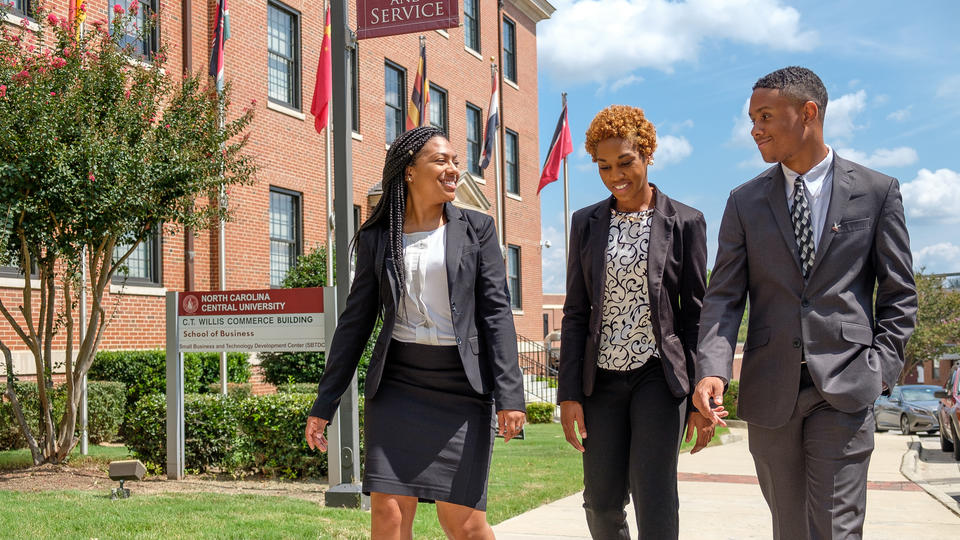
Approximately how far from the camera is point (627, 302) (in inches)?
158

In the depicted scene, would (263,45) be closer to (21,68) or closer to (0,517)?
(21,68)

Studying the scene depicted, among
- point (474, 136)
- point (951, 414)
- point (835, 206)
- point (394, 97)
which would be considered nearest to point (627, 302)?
point (835, 206)

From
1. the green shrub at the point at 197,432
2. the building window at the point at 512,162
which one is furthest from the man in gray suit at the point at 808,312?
the building window at the point at 512,162

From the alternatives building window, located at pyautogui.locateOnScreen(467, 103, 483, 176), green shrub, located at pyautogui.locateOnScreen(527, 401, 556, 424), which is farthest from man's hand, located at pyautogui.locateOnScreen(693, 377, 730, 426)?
building window, located at pyautogui.locateOnScreen(467, 103, 483, 176)

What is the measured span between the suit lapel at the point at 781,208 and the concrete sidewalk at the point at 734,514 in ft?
12.2

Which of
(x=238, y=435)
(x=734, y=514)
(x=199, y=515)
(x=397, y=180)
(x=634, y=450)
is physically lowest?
(x=734, y=514)

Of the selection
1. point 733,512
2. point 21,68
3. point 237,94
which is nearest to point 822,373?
point 733,512

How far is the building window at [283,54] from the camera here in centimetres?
1845

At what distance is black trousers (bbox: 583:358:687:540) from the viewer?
12.6ft

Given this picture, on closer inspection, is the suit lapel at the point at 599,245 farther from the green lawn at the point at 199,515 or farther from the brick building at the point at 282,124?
the brick building at the point at 282,124

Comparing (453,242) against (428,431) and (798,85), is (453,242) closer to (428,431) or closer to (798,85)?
(428,431)

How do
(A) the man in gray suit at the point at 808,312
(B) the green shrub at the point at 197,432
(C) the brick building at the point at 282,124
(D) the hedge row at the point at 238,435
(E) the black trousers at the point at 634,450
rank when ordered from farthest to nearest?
Answer: (C) the brick building at the point at 282,124 < (B) the green shrub at the point at 197,432 < (D) the hedge row at the point at 238,435 < (E) the black trousers at the point at 634,450 < (A) the man in gray suit at the point at 808,312

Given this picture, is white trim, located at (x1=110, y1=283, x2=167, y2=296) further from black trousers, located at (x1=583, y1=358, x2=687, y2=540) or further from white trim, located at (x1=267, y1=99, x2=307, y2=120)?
black trousers, located at (x1=583, y1=358, x2=687, y2=540)

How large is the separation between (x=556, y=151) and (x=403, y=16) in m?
16.2
